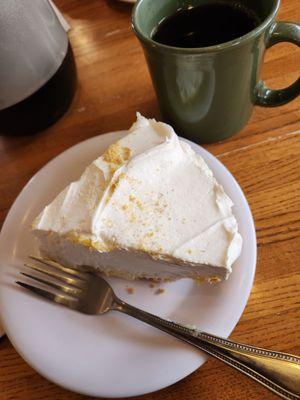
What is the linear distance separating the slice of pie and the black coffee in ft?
0.47

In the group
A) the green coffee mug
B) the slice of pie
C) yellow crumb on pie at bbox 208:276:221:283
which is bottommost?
yellow crumb on pie at bbox 208:276:221:283

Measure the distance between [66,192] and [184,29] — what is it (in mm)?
325

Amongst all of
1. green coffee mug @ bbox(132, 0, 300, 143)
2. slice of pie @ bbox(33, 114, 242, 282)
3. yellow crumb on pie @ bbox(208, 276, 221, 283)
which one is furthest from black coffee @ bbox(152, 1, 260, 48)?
yellow crumb on pie @ bbox(208, 276, 221, 283)

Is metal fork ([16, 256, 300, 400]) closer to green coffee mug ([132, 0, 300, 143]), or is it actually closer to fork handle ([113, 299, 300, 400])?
fork handle ([113, 299, 300, 400])

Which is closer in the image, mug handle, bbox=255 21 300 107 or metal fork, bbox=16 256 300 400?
metal fork, bbox=16 256 300 400

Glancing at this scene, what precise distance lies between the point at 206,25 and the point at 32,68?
31 cm

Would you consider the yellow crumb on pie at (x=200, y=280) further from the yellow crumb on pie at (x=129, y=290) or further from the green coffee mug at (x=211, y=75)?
the green coffee mug at (x=211, y=75)

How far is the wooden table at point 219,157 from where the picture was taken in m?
0.56

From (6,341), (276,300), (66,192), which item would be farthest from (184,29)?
(6,341)

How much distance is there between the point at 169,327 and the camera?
555 millimetres

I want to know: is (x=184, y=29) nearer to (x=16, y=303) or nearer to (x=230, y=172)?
(x=230, y=172)

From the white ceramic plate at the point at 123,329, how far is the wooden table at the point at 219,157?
0.04 meters

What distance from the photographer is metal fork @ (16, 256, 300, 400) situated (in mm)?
486

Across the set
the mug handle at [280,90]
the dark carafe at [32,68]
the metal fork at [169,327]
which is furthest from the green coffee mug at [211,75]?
the metal fork at [169,327]
